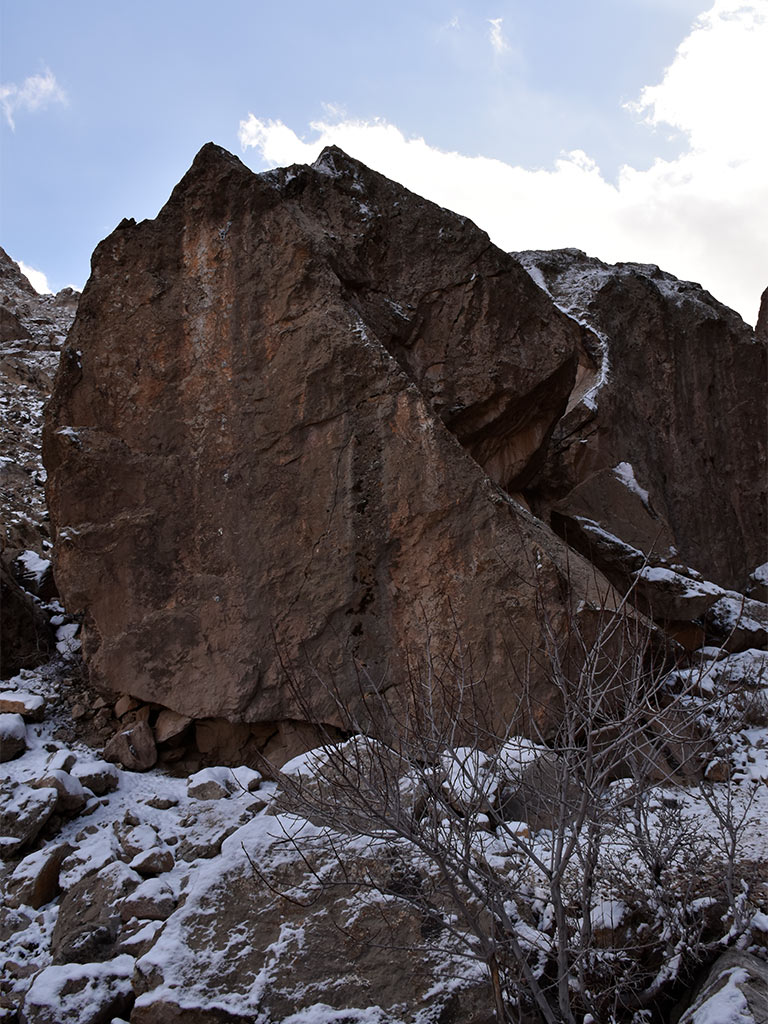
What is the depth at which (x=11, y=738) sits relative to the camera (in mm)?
5836

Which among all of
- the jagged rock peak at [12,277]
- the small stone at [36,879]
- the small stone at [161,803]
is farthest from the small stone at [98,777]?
the jagged rock peak at [12,277]

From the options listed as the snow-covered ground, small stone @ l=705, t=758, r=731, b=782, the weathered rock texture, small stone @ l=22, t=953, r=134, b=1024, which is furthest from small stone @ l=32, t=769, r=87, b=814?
small stone @ l=705, t=758, r=731, b=782

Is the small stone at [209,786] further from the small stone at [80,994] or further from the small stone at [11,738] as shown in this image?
the small stone at [80,994]

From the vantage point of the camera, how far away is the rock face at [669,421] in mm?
10758

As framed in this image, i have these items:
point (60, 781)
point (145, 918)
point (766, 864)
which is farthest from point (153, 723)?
point (766, 864)

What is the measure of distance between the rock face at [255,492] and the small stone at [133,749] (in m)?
0.36

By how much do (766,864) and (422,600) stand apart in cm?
303

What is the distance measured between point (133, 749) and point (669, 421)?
9.90 m

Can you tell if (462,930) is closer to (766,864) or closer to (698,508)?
(766,864)

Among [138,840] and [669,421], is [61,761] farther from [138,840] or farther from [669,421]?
[669,421]

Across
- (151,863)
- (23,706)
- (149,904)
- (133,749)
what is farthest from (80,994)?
(23,706)

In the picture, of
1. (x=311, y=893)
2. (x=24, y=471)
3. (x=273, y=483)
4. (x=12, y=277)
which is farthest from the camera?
(x=12, y=277)

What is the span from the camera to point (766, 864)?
4672mm

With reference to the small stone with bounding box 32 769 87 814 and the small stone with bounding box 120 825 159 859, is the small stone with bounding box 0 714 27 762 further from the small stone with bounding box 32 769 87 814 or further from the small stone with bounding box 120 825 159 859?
the small stone with bounding box 120 825 159 859
